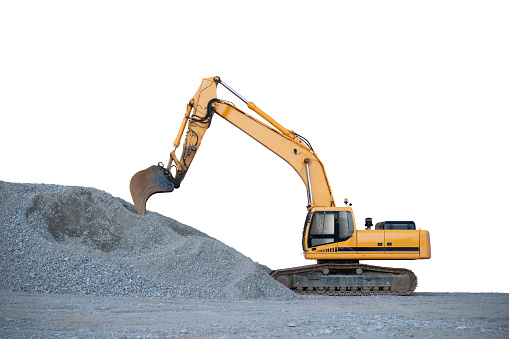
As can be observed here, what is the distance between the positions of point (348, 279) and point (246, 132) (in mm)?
4159

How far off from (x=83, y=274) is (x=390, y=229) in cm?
686

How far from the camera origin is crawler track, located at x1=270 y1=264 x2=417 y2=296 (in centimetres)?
1353

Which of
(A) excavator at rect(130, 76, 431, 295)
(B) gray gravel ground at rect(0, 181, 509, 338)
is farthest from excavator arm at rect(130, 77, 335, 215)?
(B) gray gravel ground at rect(0, 181, 509, 338)

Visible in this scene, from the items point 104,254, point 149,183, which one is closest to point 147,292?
point 104,254

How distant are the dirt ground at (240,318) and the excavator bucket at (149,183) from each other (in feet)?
11.8

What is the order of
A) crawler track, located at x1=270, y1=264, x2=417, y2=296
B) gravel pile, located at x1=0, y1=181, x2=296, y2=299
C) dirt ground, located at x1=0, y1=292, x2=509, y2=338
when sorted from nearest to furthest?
dirt ground, located at x1=0, y1=292, x2=509, y2=338, gravel pile, located at x1=0, y1=181, x2=296, y2=299, crawler track, located at x1=270, y1=264, x2=417, y2=296

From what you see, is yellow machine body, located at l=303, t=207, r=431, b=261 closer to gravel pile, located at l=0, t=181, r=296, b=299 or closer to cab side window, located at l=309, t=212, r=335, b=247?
cab side window, located at l=309, t=212, r=335, b=247

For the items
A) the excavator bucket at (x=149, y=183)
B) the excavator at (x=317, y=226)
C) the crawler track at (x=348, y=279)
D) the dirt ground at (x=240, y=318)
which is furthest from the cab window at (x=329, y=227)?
the excavator bucket at (x=149, y=183)

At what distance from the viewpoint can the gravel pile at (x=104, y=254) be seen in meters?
11.7

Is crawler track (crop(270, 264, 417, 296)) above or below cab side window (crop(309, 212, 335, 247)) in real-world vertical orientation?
below

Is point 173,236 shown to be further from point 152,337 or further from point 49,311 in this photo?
point 152,337

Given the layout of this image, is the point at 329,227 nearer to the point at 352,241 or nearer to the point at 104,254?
the point at 352,241

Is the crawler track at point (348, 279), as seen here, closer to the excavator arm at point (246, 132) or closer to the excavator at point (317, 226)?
the excavator at point (317, 226)

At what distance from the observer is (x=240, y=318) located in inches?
342
